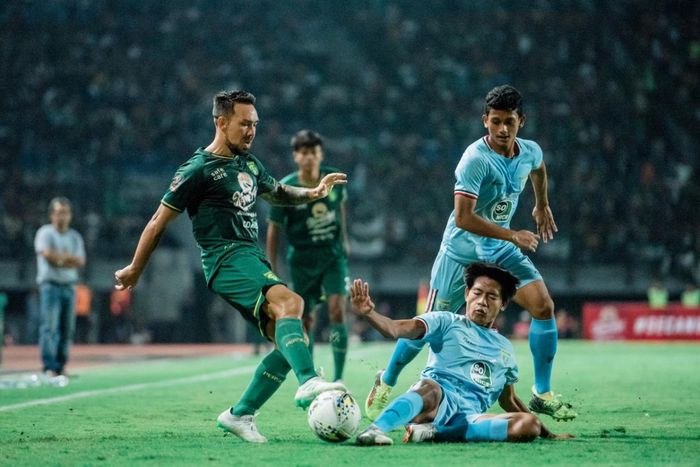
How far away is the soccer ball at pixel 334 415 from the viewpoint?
5.34 m

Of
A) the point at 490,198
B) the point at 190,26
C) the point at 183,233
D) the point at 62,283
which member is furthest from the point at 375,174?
the point at 490,198

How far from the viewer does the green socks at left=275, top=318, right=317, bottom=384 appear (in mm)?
5488

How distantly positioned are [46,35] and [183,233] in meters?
7.28

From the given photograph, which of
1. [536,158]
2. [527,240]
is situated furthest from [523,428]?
[536,158]

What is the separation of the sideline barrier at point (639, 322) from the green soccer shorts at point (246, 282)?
66.0 ft

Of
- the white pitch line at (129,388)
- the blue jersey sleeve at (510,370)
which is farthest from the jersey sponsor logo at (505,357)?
the white pitch line at (129,388)

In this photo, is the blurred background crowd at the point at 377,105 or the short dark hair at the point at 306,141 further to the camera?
the blurred background crowd at the point at 377,105

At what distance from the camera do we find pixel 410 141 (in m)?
27.7

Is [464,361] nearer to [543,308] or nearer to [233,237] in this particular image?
[543,308]

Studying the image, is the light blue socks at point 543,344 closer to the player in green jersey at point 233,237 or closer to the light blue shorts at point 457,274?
the light blue shorts at point 457,274

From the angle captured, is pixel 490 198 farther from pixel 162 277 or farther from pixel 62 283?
pixel 162 277

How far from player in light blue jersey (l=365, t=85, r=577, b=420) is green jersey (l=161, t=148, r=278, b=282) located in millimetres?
1380

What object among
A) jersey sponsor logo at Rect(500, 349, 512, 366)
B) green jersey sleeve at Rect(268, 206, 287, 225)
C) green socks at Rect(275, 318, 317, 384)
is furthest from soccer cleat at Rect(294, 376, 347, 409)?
green jersey sleeve at Rect(268, 206, 287, 225)

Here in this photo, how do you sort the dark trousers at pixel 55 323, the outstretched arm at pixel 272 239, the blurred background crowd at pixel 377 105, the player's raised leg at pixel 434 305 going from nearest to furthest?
the player's raised leg at pixel 434 305
the outstretched arm at pixel 272 239
the dark trousers at pixel 55 323
the blurred background crowd at pixel 377 105
